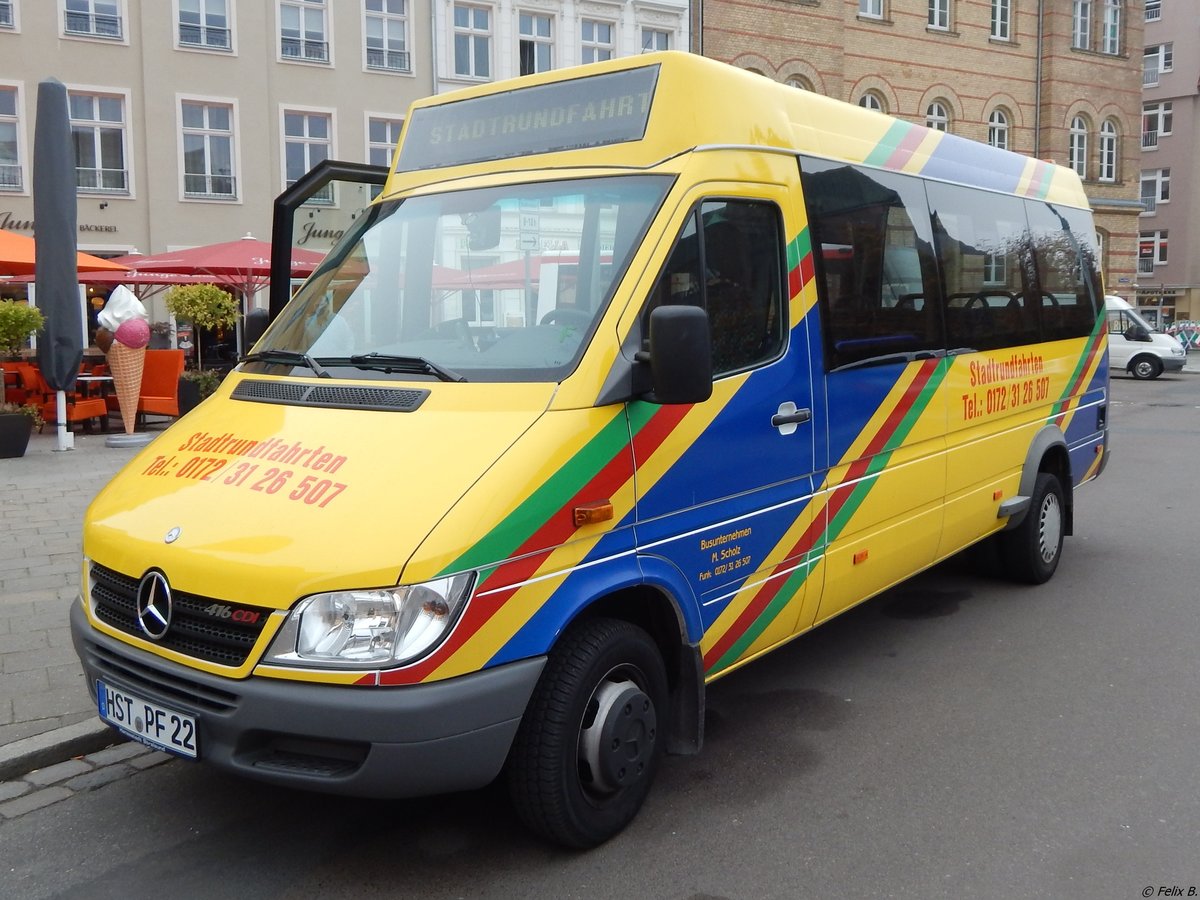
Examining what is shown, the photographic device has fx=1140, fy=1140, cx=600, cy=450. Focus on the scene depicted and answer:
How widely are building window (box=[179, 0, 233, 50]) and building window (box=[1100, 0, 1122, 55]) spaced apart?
3029cm

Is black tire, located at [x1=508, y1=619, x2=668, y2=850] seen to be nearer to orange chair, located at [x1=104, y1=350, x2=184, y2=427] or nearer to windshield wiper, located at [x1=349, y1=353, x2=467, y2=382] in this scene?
windshield wiper, located at [x1=349, y1=353, x2=467, y2=382]

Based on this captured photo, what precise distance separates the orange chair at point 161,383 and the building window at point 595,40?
17863 mm

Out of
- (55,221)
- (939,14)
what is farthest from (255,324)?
(939,14)

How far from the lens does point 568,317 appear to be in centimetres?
377

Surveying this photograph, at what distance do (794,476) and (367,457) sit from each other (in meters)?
1.82

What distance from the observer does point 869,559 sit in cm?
520

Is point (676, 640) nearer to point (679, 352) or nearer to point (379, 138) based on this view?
point (679, 352)

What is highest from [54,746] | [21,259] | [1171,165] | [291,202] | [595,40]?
[1171,165]

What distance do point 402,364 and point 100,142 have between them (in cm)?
2423

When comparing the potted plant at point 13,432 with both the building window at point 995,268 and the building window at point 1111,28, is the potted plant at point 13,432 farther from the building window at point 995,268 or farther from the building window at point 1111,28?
the building window at point 1111,28

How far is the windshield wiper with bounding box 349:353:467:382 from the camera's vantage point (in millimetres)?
3776

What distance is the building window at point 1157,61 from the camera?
61156mm

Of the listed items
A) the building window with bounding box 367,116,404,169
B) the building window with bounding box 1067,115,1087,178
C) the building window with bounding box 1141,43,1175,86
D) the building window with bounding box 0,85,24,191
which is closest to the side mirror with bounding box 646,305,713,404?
the building window with bounding box 0,85,24,191

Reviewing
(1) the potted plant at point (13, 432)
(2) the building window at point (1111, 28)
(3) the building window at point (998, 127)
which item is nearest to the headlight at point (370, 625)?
(1) the potted plant at point (13, 432)
